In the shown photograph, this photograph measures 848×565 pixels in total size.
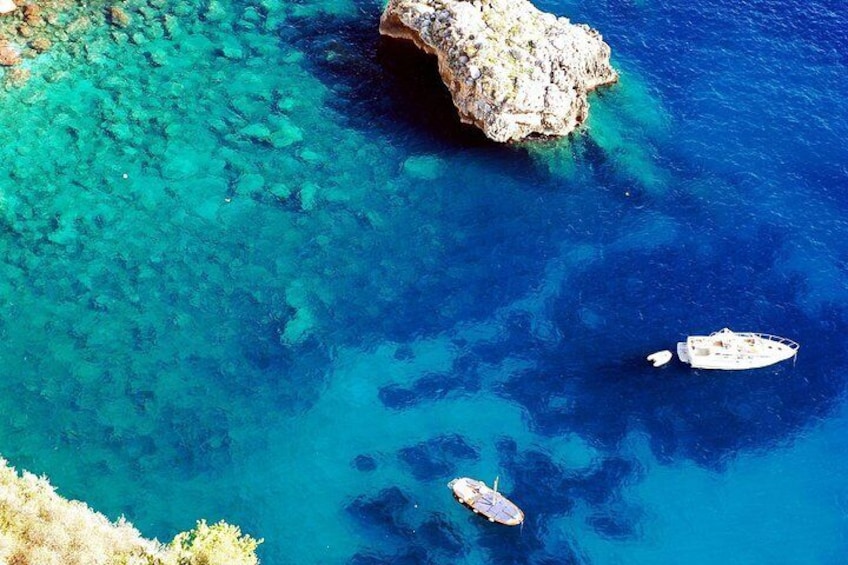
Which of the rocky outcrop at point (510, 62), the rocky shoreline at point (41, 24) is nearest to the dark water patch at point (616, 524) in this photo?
the rocky outcrop at point (510, 62)

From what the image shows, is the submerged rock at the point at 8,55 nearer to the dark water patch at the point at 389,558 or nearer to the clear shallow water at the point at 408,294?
the clear shallow water at the point at 408,294

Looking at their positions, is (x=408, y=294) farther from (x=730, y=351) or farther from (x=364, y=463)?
(x=730, y=351)

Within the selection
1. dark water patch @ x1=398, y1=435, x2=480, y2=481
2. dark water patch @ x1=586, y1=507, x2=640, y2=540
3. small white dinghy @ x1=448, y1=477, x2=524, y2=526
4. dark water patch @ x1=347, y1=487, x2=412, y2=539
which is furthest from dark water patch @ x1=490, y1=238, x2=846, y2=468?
dark water patch @ x1=347, y1=487, x2=412, y2=539

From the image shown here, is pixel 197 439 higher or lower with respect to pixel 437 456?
lower

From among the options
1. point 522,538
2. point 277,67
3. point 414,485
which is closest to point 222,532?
point 414,485

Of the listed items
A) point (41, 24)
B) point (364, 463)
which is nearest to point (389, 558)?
point (364, 463)
